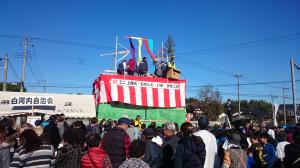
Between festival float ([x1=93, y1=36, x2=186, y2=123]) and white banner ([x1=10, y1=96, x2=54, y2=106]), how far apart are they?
412cm

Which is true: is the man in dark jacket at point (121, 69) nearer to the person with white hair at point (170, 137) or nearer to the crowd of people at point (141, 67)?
the crowd of people at point (141, 67)

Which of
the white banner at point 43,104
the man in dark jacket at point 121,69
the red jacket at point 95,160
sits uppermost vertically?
the man in dark jacket at point 121,69

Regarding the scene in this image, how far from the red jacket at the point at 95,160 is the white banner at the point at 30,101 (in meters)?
16.8

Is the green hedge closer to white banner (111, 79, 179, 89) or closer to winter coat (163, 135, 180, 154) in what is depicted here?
white banner (111, 79, 179, 89)

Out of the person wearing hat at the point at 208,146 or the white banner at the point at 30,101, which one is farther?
the white banner at the point at 30,101

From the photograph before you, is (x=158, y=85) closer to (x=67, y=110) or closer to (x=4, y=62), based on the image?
(x=67, y=110)

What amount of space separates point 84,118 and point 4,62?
21653 millimetres

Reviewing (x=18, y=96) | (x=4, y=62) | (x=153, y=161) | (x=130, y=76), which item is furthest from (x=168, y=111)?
(x=4, y=62)

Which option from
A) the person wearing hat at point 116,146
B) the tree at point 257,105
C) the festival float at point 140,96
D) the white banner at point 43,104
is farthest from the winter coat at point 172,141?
the tree at point 257,105

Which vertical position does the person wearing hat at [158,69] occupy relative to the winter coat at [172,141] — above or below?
above

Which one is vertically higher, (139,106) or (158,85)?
(158,85)

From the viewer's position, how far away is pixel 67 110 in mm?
22906

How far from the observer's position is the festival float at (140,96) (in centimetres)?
1731

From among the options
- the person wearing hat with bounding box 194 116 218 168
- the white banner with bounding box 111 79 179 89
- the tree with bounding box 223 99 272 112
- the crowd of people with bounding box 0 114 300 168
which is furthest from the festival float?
the tree with bounding box 223 99 272 112
